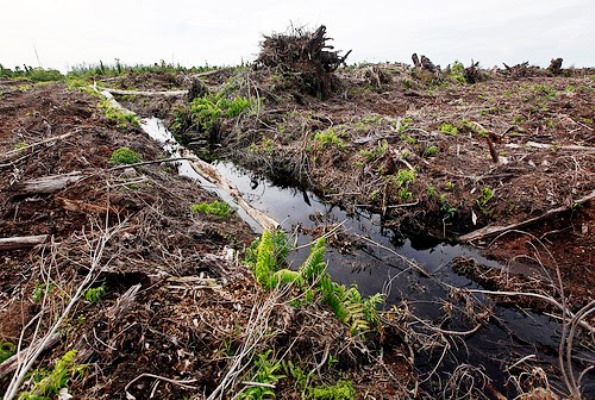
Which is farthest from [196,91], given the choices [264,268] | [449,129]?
[264,268]

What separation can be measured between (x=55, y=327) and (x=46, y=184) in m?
3.17

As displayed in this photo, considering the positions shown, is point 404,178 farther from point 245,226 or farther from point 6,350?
point 6,350

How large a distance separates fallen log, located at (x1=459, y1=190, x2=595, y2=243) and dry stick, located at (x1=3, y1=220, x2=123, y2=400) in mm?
5191

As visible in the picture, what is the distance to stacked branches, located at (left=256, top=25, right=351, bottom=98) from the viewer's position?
1274 centimetres

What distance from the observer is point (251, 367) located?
8.28 ft

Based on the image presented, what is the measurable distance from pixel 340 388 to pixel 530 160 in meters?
6.29

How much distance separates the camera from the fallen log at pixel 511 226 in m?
4.90

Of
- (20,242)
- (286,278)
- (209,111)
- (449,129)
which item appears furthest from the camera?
(209,111)

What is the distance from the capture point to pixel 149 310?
108 inches

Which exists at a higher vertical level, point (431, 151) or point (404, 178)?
point (431, 151)

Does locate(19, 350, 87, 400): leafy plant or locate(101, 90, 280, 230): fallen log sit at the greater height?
locate(19, 350, 87, 400): leafy plant

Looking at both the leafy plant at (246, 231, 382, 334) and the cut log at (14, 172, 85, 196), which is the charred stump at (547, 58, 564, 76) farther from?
the cut log at (14, 172, 85, 196)

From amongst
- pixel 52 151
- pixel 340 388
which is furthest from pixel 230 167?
pixel 340 388

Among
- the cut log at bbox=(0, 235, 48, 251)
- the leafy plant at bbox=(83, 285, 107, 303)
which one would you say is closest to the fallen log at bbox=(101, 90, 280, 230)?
the leafy plant at bbox=(83, 285, 107, 303)
